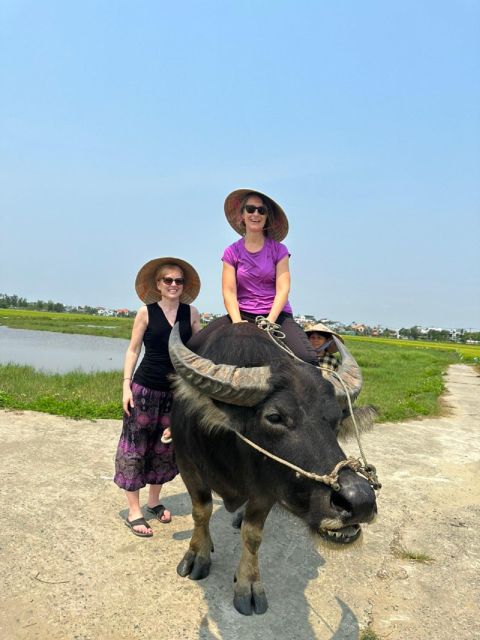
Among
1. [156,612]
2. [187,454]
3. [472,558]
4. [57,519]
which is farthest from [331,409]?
[57,519]

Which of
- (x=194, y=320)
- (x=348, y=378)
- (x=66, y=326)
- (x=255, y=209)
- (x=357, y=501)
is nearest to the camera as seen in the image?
(x=357, y=501)

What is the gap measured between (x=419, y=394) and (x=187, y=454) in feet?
33.1

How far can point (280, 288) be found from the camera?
314 centimetres

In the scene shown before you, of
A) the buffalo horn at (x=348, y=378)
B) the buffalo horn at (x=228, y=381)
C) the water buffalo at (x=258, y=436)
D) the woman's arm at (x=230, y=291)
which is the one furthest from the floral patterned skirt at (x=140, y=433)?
the buffalo horn at (x=348, y=378)

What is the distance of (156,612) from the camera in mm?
2432

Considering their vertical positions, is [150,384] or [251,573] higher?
[150,384]

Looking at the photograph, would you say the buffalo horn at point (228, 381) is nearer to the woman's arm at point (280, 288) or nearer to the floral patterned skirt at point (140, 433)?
the woman's arm at point (280, 288)

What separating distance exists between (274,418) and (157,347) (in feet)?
5.08

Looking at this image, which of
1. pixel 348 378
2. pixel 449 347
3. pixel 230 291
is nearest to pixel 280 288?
pixel 230 291

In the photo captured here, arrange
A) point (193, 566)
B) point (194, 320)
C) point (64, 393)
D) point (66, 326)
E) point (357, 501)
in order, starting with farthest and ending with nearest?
point (66, 326)
point (64, 393)
point (194, 320)
point (193, 566)
point (357, 501)

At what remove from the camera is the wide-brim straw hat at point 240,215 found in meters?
3.21

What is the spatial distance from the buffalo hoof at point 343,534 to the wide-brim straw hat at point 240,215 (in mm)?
2074

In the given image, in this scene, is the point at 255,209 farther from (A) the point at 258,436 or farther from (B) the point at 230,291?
(A) the point at 258,436

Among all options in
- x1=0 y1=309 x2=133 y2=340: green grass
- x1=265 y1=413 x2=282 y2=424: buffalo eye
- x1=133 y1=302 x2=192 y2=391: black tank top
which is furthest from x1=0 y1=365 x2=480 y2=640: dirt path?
x1=0 y1=309 x2=133 y2=340: green grass
